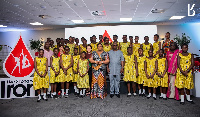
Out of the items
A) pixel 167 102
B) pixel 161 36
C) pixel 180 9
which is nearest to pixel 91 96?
pixel 167 102

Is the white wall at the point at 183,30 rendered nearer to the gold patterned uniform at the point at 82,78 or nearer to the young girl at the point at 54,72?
the gold patterned uniform at the point at 82,78

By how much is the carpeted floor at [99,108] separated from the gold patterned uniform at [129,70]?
22.0 inches

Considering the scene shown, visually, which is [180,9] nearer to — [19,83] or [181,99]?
[181,99]

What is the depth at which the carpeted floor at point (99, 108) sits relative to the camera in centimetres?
314

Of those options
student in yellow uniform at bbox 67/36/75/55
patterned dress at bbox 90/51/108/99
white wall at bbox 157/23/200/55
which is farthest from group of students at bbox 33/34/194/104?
white wall at bbox 157/23/200/55

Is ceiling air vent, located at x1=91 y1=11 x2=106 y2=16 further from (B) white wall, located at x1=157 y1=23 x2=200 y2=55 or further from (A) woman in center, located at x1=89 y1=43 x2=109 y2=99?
(B) white wall, located at x1=157 y1=23 x2=200 y2=55

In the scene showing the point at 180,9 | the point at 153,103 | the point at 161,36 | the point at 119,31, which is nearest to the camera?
the point at 153,103

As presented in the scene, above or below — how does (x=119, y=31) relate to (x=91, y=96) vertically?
above

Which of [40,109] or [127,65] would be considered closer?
[40,109]

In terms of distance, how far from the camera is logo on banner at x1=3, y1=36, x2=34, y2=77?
434 centimetres

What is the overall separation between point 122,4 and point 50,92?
4.84 metres

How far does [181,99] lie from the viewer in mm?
3852

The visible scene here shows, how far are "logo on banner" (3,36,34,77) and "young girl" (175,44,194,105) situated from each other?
12.8ft

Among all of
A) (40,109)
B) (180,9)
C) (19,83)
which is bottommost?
(40,109)
